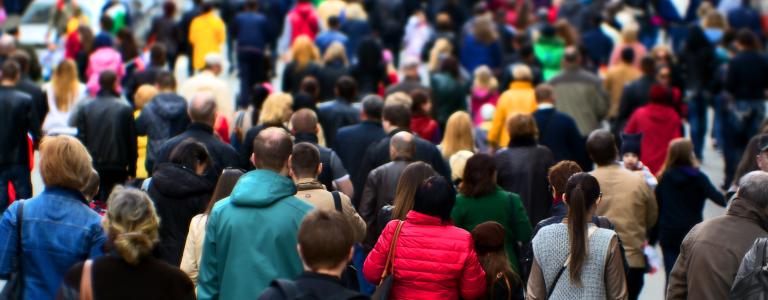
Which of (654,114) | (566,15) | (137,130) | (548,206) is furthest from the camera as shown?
(566,15)

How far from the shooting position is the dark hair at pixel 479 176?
1007 centimetres

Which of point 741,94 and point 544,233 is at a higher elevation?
point 544,233

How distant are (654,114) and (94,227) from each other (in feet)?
27.6

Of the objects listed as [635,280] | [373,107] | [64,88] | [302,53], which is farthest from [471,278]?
[302,53]

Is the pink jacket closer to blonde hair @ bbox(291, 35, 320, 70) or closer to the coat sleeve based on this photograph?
blonde hair @ bbox(291, 35, 320, 70)

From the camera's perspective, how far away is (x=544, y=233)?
27.0 feet

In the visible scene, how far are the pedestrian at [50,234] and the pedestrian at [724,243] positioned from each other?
301cm

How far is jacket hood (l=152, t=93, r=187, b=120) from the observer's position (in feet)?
42.5

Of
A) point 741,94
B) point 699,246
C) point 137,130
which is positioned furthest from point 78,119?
point 741,94

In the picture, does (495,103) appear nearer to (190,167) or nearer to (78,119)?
(78,119)

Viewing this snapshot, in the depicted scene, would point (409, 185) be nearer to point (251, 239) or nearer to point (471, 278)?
point (471, 278)

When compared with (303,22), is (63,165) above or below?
above

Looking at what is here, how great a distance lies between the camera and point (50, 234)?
308 inches

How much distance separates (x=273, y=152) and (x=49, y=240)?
1.20 metres
